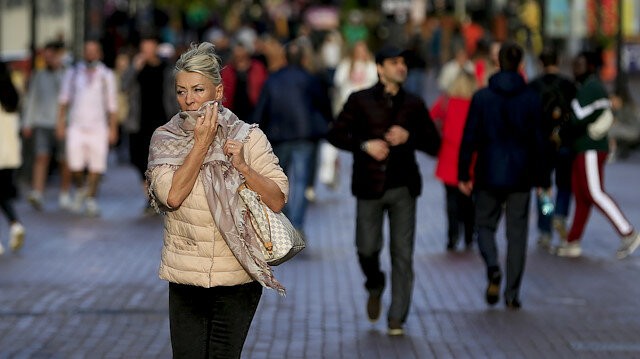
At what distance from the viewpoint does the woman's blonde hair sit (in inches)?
234

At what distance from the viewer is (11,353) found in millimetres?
9273

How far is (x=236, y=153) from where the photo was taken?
5.89 meters

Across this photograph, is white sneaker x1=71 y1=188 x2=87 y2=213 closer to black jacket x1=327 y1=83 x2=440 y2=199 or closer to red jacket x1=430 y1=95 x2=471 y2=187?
red jacket x1=430 y1=95 x2=471 y2=187

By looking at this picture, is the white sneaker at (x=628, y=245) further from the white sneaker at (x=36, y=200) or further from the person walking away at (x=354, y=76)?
the person walking away at (x=354, y=76)

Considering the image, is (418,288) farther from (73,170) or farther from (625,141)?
(625,141)

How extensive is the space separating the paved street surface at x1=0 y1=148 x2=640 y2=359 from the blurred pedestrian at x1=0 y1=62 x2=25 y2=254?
0.25 meters

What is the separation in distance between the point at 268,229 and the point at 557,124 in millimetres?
6348

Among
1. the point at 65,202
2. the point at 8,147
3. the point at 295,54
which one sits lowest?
the point at 65,202

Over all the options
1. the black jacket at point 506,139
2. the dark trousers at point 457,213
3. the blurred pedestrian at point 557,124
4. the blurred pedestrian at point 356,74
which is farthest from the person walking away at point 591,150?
the blurred pedestrian at point 356,74

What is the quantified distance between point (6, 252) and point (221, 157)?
836 centimetres

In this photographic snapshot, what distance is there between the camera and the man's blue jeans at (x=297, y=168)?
573 inches

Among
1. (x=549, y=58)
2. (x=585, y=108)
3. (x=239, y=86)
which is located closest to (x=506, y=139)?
(x=585, y=108)

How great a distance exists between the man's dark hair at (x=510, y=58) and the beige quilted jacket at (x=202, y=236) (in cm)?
525

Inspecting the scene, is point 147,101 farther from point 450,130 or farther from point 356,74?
point 450,130
